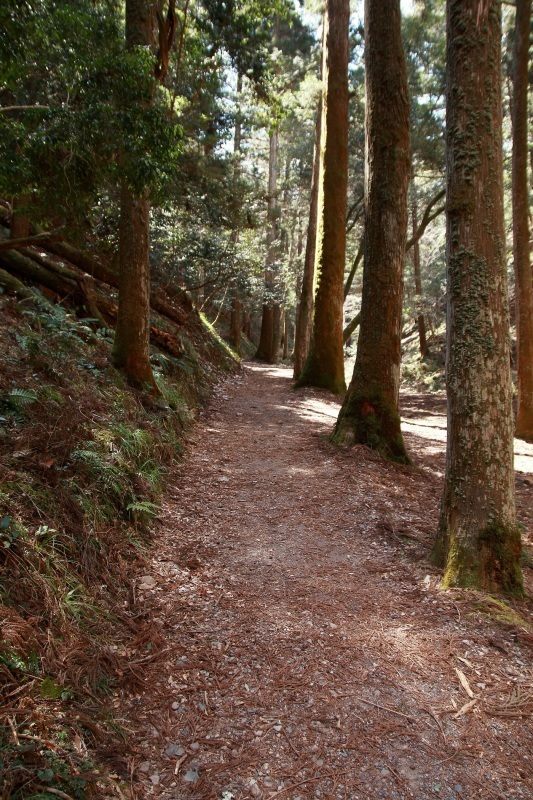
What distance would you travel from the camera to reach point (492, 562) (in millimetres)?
3625

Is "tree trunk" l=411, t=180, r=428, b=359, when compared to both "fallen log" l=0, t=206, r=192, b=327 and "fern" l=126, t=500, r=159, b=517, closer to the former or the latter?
"fallen log" l=0, t=206, r=192, b=327

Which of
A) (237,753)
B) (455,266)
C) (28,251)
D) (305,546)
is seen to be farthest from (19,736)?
(28,251)

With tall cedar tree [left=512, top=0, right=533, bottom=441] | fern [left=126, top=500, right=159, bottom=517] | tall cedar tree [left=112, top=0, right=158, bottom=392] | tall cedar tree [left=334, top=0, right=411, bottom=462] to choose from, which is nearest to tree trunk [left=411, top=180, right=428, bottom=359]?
tall cedar tree [left=512, top=0, right=533, bottom=441]

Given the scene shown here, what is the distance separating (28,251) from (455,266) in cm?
802

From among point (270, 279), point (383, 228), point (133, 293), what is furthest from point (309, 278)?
point (270, 279)

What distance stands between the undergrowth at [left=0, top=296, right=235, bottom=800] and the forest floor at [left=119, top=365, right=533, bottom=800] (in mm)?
226

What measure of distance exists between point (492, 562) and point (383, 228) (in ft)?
15.9

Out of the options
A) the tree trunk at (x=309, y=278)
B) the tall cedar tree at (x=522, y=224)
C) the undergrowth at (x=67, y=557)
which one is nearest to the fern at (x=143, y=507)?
the undergrowth at (x=67, y=557)

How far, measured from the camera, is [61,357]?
602 cm

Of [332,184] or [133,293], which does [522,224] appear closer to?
[332,184]

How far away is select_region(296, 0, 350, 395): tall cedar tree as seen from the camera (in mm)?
11523

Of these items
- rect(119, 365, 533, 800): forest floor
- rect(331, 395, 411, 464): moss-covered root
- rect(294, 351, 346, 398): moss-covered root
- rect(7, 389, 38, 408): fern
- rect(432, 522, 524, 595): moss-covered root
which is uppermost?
rect(294, 351, 346, 398): moss-covered root

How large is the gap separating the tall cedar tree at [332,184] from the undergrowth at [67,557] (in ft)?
22.3

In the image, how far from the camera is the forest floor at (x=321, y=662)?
2.26m
